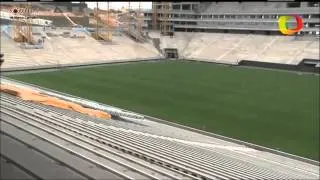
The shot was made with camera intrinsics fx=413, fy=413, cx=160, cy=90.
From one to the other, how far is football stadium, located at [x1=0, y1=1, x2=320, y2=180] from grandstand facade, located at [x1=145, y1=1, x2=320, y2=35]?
0.13 meters

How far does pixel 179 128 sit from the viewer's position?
14.0 metres

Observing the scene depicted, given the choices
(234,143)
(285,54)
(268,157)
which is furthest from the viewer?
(285,54)

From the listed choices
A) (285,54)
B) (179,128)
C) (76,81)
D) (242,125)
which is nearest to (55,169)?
(179,128)

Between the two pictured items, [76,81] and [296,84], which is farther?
[296,84]

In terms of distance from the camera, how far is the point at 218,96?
69.1 ft

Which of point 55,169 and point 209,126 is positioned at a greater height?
point 55,169

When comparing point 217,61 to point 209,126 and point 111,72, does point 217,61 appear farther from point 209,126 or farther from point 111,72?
point 209,126

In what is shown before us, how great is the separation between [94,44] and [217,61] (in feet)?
37.3

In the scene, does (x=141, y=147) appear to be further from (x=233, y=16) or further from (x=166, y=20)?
(x=166, y=20)

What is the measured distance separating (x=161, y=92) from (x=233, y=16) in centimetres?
2449

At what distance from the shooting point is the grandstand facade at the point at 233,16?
38.1 metres

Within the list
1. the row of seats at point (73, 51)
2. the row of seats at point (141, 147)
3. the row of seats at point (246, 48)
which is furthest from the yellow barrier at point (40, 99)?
the row of seats at point (246, 48)

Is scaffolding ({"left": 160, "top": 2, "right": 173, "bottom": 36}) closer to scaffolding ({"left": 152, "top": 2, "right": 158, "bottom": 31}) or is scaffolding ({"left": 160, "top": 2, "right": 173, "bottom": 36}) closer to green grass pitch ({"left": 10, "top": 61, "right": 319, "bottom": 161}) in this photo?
scaffolding ({"left": 152, "top": 2, "right": 158, "bottom": 31})

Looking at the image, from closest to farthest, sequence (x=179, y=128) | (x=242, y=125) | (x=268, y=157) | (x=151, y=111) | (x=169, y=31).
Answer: (x=268, y=157)
(x=179, y=128)
(x=242, y=125)
(x=151, y=111)
(x=169, y=31)
